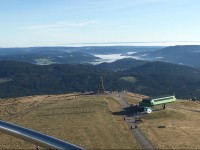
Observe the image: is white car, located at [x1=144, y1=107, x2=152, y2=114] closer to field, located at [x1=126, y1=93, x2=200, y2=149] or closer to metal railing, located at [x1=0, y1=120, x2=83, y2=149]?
field, located at [x1=126, y1=93, x2=200, y2=149]

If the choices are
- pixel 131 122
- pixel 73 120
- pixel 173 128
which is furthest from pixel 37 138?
pixel 131 122

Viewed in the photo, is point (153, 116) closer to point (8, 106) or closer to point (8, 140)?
point (8, 140)

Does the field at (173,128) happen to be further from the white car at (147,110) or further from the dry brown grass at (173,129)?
the white car at (147,110)

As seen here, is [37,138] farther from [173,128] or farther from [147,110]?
[147,110]

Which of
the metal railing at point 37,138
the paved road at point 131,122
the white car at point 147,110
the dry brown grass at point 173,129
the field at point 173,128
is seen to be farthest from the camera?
the white car at point 147,110

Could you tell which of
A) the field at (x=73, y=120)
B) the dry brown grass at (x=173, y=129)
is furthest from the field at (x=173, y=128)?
the field at (x=73, y=120)

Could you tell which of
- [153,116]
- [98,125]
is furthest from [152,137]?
[153,116]
